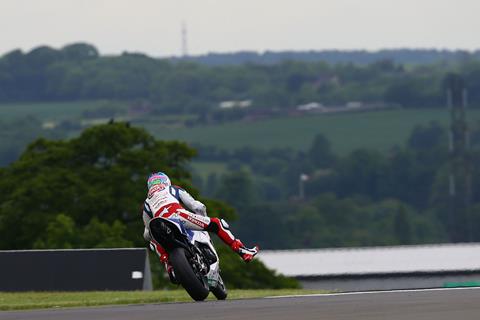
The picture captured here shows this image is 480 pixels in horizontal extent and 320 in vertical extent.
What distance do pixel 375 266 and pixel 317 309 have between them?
145 feet

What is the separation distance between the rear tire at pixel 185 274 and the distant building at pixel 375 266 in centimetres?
2956

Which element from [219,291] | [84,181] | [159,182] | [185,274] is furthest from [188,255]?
[84,181]

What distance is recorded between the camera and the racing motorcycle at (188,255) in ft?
69.4

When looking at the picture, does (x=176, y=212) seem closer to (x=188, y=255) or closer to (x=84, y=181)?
(x=188, y=255)

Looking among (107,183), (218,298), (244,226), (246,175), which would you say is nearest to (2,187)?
(107,183)

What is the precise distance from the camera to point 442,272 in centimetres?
5191

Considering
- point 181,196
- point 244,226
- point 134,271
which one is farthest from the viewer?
point 244,226

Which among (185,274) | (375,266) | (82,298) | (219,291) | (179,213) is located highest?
(179,213)

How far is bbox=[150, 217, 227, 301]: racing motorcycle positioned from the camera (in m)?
21.2

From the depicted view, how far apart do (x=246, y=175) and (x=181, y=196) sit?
6606 inches

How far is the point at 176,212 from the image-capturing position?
21641 mm

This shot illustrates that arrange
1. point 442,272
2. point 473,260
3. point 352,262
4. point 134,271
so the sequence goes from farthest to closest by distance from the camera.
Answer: point 352,262, point 473,260, point 442,272, point 134,271

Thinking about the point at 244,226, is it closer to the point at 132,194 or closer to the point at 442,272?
the point at 132,194

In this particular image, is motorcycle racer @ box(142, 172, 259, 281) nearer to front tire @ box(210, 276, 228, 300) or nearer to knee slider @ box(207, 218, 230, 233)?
knee slider @ box(207, 218, 230, 233)
